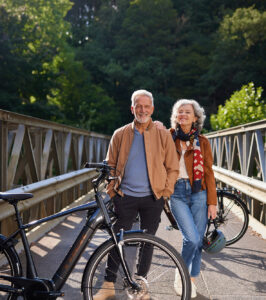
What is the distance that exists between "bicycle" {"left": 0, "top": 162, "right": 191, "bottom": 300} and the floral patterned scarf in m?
0.90

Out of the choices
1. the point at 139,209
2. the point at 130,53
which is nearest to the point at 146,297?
the point at 139,209

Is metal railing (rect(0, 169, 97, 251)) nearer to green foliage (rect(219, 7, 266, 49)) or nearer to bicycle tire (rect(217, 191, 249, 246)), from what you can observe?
bicycle tire (rect(217, 191, 249, 246))

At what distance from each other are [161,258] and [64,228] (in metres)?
4.11

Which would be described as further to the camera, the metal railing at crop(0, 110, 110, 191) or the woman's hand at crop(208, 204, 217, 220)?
the metal railing at crop(0, 110, 110, 191)

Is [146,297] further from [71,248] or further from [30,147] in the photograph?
[30,147]

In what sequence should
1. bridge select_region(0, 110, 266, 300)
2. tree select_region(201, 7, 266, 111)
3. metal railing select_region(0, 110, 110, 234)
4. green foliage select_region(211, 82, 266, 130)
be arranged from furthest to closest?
Answer: tree select_region(201, 7, 266, 111) → green foliage select_region(211, 82, 266, 130) → metal railing select_region(0, 110, 110, 234) → bridge select_region(0, 110, 266, 300)

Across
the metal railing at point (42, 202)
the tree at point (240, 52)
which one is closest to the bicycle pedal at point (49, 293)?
the metal railing at point (42, 202)

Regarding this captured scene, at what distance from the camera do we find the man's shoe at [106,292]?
338 centimetres

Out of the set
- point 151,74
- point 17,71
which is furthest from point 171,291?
point 151,74

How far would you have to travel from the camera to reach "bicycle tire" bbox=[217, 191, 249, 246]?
20.2 feet

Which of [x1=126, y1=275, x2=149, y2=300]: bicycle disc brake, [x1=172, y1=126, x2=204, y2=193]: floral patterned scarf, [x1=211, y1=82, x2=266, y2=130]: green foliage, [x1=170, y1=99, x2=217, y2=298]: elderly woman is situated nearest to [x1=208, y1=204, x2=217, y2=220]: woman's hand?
[x1=170, y1=99, x2=217, y2=298]: elderly woman

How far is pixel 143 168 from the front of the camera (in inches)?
152

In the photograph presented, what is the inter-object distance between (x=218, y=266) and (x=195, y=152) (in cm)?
169

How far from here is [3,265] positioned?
3414mm
